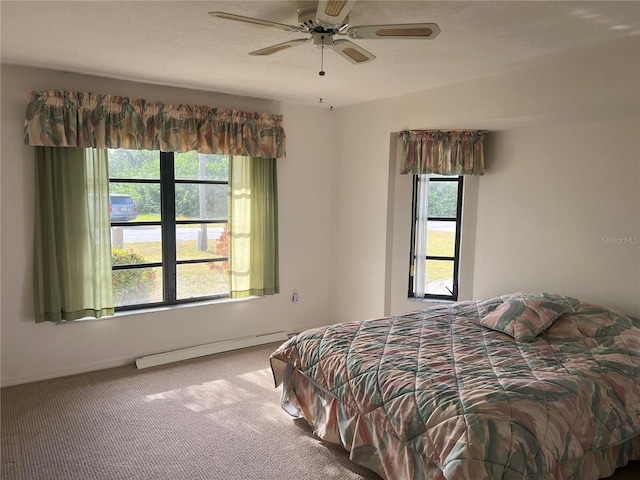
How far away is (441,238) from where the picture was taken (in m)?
4.30

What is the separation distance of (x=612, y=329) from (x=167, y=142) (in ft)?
11.8

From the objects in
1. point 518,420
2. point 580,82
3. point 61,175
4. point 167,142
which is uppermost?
point 580,82

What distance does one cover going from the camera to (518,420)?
6.42 feet

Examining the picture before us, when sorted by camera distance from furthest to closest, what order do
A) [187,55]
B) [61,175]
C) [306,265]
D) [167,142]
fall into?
[306,265], [167,142], [61,175], [187,55]

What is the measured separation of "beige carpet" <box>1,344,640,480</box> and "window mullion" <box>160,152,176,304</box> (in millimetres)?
765

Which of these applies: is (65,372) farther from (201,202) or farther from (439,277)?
(439,277)

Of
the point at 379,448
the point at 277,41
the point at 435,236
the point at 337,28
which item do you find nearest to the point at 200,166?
the point at 277,41

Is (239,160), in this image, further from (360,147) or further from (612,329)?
(612,329)

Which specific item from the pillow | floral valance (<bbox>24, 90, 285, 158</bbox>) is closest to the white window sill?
floral valance (<bbox>24, 90, 285, 158</bbox>)

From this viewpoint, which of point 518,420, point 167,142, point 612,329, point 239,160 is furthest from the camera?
point 239,160

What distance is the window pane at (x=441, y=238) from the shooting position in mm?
4258

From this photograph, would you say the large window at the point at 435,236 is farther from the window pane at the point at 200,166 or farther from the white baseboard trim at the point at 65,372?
the white baseboard trim at the point at 65,372

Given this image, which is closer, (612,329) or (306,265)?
(612,329)

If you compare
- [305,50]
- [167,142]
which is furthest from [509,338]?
[167,142]
